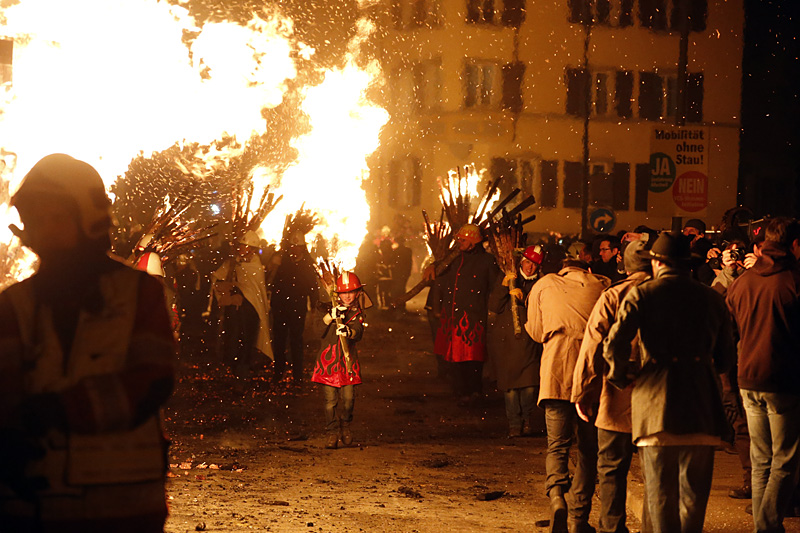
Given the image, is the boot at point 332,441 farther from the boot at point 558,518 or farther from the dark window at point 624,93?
the dark window at point 624,93

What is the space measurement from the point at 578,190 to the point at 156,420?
4458 cm

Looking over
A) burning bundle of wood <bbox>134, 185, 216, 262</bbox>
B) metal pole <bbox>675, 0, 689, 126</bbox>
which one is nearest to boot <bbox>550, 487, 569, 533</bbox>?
burning bundle of wood <bbox>134, 185, 216, 262</bbox>

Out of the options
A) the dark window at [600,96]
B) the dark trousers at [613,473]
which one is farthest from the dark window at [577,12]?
the dark trousers at [613,473]

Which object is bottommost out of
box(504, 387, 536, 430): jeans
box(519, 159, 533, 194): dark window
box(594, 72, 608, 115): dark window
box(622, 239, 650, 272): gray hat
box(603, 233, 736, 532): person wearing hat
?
box(504, 387, 536, 430): jeans

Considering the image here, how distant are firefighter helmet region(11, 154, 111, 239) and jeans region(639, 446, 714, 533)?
3.24 m

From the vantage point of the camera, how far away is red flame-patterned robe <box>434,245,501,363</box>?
1220 cm

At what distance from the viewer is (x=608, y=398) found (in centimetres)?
593

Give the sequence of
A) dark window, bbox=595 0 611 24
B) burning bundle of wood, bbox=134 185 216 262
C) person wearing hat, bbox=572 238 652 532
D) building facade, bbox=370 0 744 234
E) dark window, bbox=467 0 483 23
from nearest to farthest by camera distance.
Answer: person wearing hat, bbox=572 238 652 532
burning bundle of wood, bbox=134 185 216 262
building facade, bbox=370 0 744 234
dark window, bbox=595 0 611 24
dark window, bbox=467 0 483 23

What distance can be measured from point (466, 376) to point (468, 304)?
3.03ft

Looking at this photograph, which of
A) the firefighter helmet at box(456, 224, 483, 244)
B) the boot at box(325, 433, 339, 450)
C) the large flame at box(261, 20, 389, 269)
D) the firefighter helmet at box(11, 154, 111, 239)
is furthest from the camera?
the large flame at box(261, 20, 389, 269)

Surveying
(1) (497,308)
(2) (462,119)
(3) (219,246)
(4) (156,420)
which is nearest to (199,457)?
(1) (497,308)

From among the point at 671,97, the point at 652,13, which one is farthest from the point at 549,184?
the point at 652,13

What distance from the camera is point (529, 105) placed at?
4697cm

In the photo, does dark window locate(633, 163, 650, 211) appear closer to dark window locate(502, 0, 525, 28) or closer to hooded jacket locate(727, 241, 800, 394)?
dark window locate(502, 0, 525, 28)
